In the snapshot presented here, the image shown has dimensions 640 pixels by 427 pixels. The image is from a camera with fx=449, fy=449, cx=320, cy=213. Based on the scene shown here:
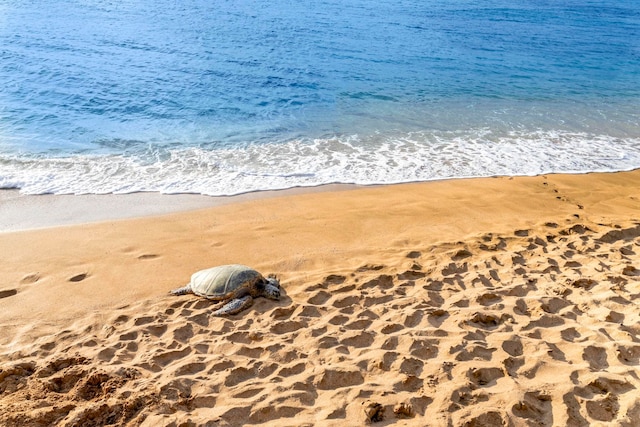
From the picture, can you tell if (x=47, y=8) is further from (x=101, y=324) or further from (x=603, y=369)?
(x=603, y=369)

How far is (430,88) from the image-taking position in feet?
53.2

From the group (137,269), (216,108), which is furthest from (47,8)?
(137,269)

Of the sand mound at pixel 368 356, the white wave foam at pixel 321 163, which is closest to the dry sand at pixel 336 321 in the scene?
the sand mound at pixel 368 356

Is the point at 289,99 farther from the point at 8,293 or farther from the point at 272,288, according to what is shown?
the point at 8,293

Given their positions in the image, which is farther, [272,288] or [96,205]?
[96,205]

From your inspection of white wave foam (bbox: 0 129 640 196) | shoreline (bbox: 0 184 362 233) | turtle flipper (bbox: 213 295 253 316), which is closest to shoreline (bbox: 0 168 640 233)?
shoreline (bbox: 0 184 362 233)

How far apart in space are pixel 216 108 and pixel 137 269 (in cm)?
854

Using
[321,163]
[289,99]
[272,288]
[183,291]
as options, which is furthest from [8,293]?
[289,99]

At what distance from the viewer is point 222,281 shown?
5.29 m

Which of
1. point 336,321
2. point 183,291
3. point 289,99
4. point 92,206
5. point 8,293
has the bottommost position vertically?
point 336,321

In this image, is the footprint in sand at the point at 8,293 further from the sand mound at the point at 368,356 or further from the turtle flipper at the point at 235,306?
the turtle flipper at the point at 235,306

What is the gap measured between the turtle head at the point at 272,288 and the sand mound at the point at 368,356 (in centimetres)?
9

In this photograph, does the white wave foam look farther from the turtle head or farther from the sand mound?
the sand mound

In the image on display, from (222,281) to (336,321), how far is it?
4.71ft
